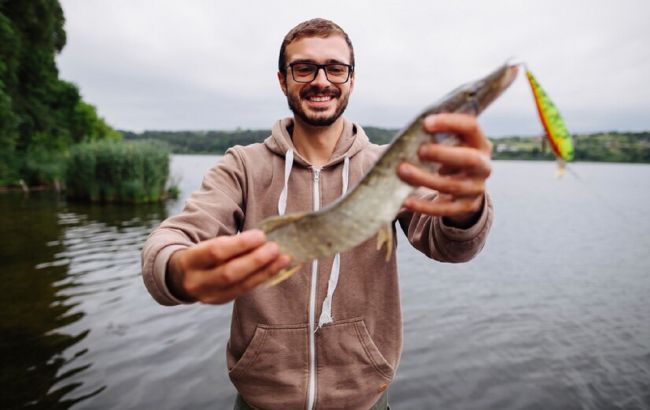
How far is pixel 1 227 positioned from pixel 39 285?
9.83m

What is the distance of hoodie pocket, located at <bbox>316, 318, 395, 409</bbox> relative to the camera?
2.61 meters

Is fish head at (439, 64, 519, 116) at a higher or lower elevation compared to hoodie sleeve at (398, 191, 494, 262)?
higher

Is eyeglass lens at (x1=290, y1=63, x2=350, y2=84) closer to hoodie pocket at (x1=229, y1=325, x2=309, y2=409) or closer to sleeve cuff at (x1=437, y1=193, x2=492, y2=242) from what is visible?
sleeve cuff at (x1=437, y1=193, x2=492, y2=242)

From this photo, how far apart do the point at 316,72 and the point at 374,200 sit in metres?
1.44

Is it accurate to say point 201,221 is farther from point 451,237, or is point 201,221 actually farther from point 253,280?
point 451,237

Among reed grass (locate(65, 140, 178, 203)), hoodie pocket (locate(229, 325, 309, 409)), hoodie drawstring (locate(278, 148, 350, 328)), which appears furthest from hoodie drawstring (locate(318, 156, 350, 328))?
reed grass (locate(65, 140, 178, 203))

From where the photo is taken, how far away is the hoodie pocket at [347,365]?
261cm

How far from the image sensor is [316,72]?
280 cm

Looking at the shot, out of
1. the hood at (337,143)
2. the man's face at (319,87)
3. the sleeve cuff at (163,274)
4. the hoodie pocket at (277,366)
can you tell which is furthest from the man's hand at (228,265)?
the man's face at (319,87)

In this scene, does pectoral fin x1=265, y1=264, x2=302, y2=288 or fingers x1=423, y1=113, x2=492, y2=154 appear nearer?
fingers x1=423, y1=113, x2=492, y2=154

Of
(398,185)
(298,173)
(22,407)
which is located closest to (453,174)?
(398,185)

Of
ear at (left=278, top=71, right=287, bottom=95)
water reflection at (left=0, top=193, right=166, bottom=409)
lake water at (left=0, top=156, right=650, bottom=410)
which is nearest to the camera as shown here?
ear at (left=278, top=71, right=287, bottom=95)

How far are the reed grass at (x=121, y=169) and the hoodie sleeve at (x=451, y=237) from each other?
2528 cm

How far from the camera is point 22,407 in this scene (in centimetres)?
558
